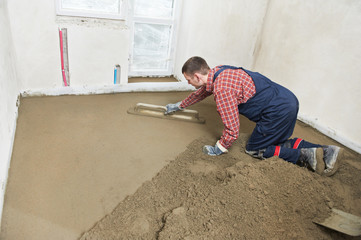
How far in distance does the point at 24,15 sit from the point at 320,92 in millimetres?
3010

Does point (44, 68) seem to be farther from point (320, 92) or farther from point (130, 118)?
point (320, 92)

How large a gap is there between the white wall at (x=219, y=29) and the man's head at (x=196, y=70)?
1.46 metres

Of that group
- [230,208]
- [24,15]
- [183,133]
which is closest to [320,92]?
[183,133]

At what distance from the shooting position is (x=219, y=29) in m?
3.28

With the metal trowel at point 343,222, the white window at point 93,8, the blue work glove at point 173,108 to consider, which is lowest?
the metal trowel at point 343,222

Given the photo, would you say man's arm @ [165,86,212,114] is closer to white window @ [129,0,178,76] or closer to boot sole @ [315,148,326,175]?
boot sole @ [315,148,326,175]

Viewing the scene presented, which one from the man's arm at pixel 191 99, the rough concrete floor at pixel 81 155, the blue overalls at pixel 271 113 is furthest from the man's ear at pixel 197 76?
the rough concrete floor at pixel 81 155

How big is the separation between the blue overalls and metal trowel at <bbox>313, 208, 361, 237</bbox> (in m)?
0.51

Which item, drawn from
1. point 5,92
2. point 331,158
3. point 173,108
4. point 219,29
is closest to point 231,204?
point 331,158

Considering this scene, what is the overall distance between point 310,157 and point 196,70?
1.04m

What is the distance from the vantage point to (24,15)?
2.40 metres

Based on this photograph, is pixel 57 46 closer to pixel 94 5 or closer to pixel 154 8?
pixel 94 5

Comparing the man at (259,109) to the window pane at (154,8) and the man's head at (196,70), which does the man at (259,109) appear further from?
the window pane at (154,8)

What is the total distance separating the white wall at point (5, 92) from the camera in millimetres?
1601
